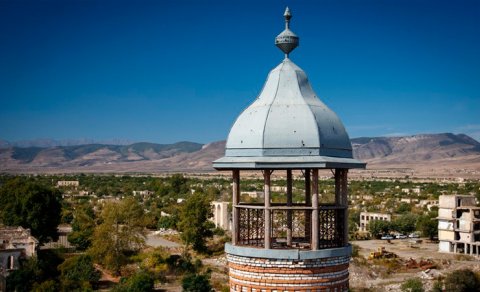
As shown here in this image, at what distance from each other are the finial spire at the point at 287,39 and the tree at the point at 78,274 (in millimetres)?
33378

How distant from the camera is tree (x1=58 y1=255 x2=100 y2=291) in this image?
40.0 meters

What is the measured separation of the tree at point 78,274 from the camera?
40009 mm

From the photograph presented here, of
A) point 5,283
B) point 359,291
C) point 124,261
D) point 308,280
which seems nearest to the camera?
point 308,280

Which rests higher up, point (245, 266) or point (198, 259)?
point (245, 266)

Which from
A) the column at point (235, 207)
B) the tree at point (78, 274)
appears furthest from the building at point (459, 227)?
the column at point (235, 207)

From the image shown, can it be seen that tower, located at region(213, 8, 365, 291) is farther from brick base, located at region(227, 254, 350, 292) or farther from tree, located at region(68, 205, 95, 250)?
tree, located at region(68, 205, 95, 250)

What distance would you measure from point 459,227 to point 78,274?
116 ft

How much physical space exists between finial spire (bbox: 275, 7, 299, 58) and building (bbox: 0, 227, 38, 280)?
1459 inches

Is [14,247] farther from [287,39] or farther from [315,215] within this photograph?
[315,215]

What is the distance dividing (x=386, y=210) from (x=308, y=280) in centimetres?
7979

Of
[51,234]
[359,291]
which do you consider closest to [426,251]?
[359,291]

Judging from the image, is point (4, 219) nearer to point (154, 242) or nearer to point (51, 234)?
point (51, 234)

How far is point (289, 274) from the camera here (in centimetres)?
771

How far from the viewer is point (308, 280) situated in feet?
25.3
